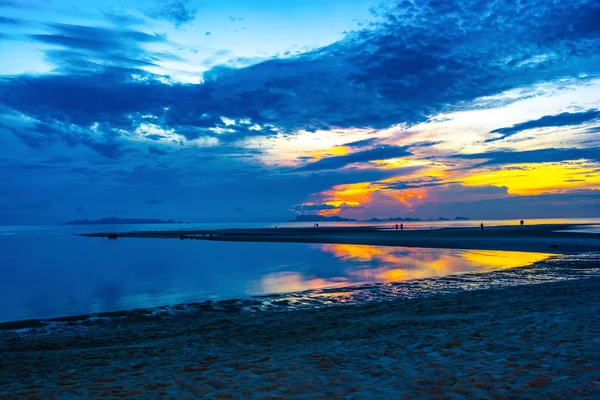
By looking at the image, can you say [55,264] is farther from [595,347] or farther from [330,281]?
[595,347]

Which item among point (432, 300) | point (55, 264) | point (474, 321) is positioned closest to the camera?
point (474, 321)

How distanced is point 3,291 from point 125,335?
16127 millimetres

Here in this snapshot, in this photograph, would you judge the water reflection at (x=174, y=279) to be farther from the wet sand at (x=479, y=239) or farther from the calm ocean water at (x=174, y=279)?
the wet sand at (x=479, y=239)

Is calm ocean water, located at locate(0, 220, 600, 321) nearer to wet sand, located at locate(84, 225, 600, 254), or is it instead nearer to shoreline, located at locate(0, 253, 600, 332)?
shoreline, located at locate(0, 253, 600, 332)

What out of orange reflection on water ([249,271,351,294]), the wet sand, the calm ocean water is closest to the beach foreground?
the calm ocean water

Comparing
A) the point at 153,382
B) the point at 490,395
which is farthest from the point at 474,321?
the point at 153,382

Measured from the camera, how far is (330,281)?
954 inches

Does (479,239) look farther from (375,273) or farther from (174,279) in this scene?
(174,279)

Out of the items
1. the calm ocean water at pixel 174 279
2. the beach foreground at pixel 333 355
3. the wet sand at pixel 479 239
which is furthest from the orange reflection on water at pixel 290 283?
the wet sand at pixel 479 239

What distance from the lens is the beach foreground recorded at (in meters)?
7.44

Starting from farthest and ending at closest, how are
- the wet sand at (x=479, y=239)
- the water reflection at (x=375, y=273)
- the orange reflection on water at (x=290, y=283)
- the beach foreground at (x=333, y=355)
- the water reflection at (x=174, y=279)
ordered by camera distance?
1. the wet sand at (x=479, y=239)
2. the water reflection at (x=375, y=273)
3. the orange reflection on water at (x=290, y=283)
4. the water reflection at (x=174, y=279)
5. the beach foreground at (x=333, y=355)

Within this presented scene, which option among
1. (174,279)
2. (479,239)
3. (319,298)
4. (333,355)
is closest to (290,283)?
(319,298)

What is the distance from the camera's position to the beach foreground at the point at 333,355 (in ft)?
24.4

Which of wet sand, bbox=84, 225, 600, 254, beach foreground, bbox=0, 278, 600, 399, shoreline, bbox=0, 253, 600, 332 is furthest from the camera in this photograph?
wet sand, bbox=84, 225, 600, 254
